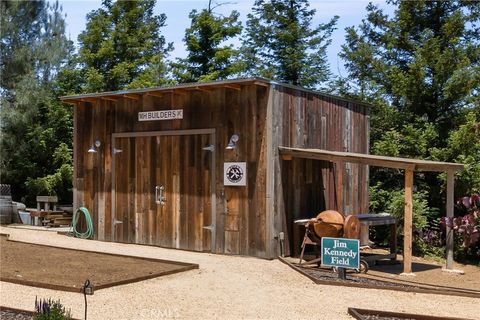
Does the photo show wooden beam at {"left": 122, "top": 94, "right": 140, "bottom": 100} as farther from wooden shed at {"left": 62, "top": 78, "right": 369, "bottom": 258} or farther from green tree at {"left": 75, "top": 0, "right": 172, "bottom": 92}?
green tree at {"left": 75, "top": 0, "right": 172, "bottom": 92}

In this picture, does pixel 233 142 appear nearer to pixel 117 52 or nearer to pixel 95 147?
pixel 95 147

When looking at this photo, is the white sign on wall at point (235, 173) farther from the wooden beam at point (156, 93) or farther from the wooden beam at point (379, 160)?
the wooden beam at point (156, 93)

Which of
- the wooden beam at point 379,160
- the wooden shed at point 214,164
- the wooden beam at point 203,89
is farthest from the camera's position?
the wooden beam at point 203,89

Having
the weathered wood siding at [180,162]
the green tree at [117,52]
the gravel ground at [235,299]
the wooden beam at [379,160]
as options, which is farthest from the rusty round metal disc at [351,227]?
the green tree at [117,52]

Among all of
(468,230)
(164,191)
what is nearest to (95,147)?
(164,191)

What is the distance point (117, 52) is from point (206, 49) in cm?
432

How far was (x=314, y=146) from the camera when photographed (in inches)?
505

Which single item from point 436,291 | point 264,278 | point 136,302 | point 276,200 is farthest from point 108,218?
point 436,291

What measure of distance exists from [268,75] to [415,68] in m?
7.69

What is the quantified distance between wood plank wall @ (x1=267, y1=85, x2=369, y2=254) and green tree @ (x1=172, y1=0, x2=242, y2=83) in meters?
10.5

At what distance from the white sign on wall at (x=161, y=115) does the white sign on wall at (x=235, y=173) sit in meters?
1.64

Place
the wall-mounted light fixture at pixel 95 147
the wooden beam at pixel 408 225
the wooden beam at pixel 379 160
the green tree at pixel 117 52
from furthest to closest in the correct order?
the green tree at pixel 117 52 → the wall-mounted light fixture at pixel 95 147 → the wooden beam at pixel 379 160 → the wooden beam at pixel 408 225

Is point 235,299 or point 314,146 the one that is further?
point 314,146

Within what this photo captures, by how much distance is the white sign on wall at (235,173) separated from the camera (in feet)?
38.4
